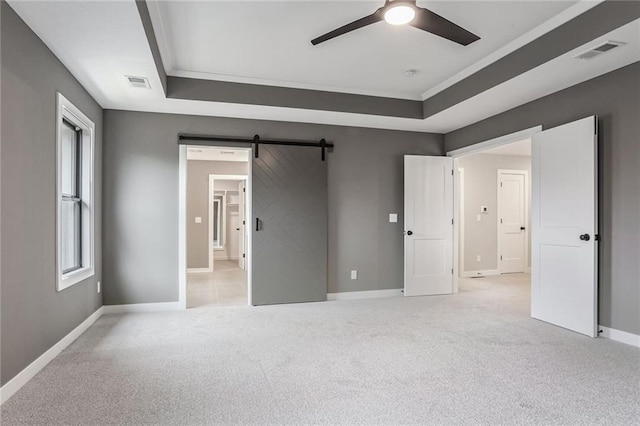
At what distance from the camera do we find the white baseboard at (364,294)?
207 inches

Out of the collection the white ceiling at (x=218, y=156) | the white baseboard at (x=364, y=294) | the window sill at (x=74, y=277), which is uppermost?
the white ceiling at (x=218, y=156)

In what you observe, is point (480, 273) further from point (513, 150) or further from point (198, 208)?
point (198, 208)

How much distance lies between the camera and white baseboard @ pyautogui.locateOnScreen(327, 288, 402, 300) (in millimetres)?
5270

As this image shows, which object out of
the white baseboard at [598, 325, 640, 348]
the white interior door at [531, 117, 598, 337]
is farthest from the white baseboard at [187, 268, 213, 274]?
the white baseboard at [598, 325, 640, 348]

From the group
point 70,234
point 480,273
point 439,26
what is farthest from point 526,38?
point 480,273

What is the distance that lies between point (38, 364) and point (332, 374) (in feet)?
6.76

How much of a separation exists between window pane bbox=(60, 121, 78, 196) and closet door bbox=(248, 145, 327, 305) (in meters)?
1.91

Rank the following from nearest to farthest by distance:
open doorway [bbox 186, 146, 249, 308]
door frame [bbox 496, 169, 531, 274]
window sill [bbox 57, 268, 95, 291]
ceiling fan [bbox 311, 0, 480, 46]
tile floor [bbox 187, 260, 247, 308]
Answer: ceiling fan [bbox 311, 0, 480, 46]
window sill [bbox 57, 268, 95, 291]
tile floor [bbox 187, 260, 247, 308]
open doorway [bbox 186, 146, 249, 308]
door frame [bbox 496, 169, 531, 274]

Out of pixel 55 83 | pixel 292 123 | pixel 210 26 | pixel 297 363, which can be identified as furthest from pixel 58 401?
pixel 292 123

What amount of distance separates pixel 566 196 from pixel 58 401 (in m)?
4.41

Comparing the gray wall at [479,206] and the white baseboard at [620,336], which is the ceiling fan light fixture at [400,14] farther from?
the gray wall at [479,206]

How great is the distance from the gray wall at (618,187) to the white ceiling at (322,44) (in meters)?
0.98

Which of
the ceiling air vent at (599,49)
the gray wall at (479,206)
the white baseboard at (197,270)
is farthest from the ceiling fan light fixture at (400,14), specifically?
the white baseboard at (197,270)

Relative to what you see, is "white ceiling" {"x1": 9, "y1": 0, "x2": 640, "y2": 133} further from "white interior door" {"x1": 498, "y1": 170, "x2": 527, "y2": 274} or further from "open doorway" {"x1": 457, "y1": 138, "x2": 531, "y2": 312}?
"white interior door" {"x1": 498, "y1": 170, "x2": 527, "y2": 274}
